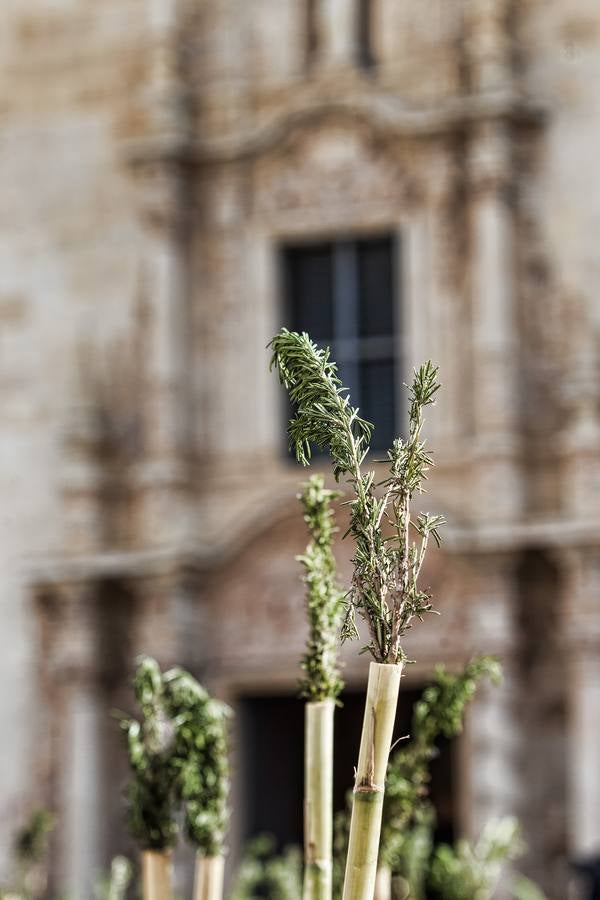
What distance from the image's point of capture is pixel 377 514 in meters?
4.39

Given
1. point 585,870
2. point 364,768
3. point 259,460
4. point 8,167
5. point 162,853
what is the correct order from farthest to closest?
1. point 8,167
2. point 259,460
3. point 585,870
4. point 162,853
5. point 364,768

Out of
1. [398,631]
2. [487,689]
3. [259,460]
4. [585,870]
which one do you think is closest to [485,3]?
[259,460]

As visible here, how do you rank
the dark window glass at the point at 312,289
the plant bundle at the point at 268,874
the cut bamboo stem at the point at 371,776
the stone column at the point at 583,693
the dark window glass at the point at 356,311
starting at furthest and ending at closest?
the dark window glass at the point at 312,289 < the dark window glass at the point at 356,311 < the stone column at the point at 583,693 < the plant bundle at the point at 268,874 < the cut bamboo stem at the point at 371,776

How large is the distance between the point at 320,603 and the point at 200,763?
122 centimetres

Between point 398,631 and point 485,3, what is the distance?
11.2 metres

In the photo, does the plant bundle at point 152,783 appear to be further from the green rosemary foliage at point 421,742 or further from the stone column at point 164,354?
the stone column at point 164,354

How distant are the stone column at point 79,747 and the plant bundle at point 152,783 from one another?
8555 millimetres

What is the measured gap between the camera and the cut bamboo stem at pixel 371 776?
419 centimetres

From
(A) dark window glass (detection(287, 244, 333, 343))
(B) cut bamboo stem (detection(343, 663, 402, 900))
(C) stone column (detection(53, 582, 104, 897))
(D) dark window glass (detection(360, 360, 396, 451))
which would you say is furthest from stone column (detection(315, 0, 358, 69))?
(B) cut bamboo stem (detection(343, 663, 402, 900))

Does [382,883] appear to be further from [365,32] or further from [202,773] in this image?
[365,32]

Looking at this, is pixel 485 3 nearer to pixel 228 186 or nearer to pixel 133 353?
pixel 228 186

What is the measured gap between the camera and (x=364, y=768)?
4.23m

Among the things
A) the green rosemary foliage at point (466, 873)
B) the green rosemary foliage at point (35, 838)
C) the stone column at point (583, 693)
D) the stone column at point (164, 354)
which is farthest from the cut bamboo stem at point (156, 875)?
the stone column at point (164, 354)

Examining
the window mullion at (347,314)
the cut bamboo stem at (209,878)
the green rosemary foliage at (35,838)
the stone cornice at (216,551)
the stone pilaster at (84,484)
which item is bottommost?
the green rosemary foliage at (35,838)
